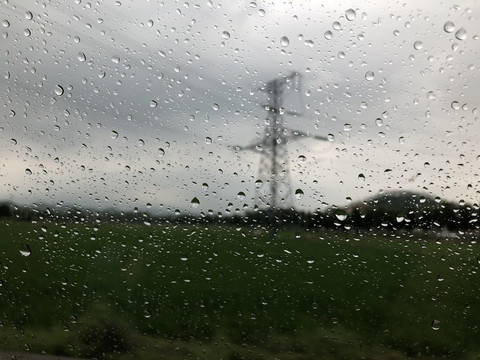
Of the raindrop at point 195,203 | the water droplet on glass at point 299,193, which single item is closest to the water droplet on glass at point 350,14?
the water droplet on glass at point 299,193

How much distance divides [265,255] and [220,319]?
348 millimetres

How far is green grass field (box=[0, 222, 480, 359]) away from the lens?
6.27ft

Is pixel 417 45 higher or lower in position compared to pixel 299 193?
higher

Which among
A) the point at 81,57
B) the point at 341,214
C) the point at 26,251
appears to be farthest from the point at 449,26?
the point at 26,251

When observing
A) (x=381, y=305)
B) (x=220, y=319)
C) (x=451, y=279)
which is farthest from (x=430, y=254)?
(x=220, y=319)

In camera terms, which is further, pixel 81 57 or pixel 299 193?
pixel 81 57

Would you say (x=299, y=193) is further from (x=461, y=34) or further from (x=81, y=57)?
(x=81, y=57)

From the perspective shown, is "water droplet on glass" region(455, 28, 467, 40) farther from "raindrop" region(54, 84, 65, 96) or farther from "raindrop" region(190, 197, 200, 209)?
"raindrop" region(54, 84, 65, 96)

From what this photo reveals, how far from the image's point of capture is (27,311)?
239cm

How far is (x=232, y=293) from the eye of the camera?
2109 millimetres

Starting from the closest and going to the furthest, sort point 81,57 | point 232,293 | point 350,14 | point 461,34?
point 461,34 < point 350,14 < point 232,293 < point 81,57

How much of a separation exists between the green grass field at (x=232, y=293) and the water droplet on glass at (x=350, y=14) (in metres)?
0.85

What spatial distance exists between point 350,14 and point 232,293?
1.24 meters

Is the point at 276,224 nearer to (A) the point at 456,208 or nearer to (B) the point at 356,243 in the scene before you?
(B) the point at 356,243
